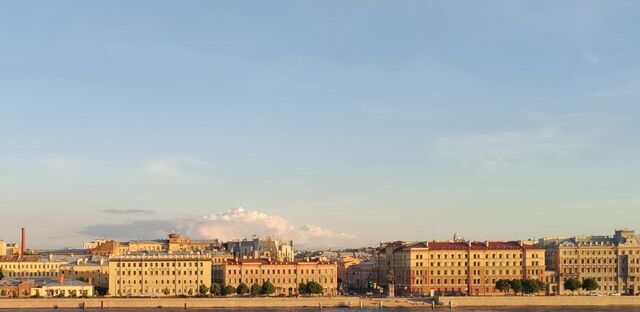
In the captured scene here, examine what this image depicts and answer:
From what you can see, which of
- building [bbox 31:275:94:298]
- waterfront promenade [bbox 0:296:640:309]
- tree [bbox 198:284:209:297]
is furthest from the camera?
tree [bbox 198:284:209:297]

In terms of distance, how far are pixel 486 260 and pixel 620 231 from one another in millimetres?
18132

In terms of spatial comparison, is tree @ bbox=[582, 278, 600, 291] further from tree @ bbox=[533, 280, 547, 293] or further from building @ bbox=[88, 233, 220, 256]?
building @ bbox=[88, 233, 220, 256]

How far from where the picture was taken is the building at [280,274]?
114 meters

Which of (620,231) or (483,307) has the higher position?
(620,231)

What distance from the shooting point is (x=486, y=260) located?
117 m

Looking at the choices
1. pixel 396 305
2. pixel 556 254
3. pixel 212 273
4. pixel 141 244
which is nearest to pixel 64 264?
pixel 212 273

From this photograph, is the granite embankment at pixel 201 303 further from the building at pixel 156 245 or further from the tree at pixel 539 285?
the building at pixel 156 245

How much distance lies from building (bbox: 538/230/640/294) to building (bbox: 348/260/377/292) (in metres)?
22.9

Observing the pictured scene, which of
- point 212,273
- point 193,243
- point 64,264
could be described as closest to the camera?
point 212,273

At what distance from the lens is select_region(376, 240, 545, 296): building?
116438 mm

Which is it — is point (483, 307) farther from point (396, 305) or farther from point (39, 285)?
point (39, 285)

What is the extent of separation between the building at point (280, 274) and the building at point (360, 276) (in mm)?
15545

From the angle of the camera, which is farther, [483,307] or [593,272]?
[593,272]

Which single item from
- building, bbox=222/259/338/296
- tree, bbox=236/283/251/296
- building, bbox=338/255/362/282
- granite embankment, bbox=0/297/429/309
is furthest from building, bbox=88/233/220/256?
granite embankment, bbox=0/297/429/309
